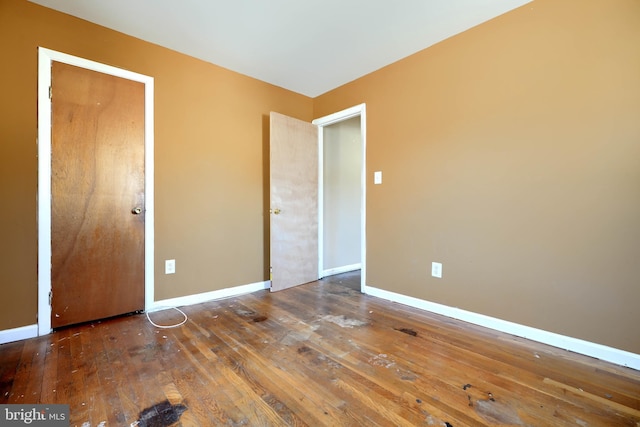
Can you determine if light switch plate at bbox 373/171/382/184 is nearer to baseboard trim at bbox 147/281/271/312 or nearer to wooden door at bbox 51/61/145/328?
baseboard trim at bbox 147/281/271/312

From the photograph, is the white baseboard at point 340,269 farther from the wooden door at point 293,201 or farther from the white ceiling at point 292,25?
the white ceiling at point 292,25

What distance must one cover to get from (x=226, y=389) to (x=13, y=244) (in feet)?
6.01

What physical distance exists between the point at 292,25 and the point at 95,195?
2.07 meters

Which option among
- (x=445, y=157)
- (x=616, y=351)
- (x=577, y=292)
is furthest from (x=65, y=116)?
(x=616, y=351)

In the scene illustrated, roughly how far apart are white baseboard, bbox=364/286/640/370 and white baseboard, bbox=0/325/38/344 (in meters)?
2.90

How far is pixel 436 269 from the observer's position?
2400 mm

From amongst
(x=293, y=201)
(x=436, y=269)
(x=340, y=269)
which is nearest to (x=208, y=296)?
(x=293, y=201)

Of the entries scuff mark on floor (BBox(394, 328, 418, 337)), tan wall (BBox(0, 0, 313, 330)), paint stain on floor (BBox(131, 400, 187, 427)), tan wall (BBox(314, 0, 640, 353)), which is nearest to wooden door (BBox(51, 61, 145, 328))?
tan wall (BBox(0, 0, 313, 330))

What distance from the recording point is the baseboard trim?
8.08ft

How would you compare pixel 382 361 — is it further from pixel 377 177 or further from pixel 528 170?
pixel 377 177

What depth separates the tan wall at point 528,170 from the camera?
5.26 feet

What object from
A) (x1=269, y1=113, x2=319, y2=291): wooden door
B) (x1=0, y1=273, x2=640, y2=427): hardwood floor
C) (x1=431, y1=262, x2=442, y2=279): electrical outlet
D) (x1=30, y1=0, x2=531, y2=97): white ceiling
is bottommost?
(x1=0, y1=273, x2=640, y2=427): hardwood floor

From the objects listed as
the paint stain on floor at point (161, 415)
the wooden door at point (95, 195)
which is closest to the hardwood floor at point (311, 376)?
the paint stain on floor at point (161, 415)

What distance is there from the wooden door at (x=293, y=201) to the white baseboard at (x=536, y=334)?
1.20 metres
